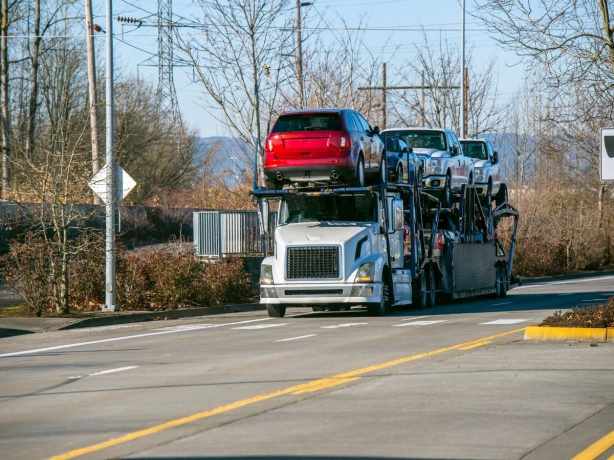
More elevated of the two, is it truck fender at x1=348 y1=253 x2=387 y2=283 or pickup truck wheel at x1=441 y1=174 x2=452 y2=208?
pickup truck wheel at x1=441 y1=174 x2=452 y2=208

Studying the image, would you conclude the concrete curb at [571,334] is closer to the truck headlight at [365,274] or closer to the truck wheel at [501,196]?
the truck headlight at [365,274]

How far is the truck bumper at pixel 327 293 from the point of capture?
22.6m

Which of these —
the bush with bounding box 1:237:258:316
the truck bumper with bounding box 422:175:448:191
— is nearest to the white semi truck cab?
the bush with bounding box 1:237:258:316

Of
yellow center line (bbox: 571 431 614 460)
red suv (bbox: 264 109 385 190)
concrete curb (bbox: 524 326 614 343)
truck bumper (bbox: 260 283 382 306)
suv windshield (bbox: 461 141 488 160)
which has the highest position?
suv windshield (bbox: 461 141 488 160)

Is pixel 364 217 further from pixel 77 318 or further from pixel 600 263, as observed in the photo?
pixel 600 263

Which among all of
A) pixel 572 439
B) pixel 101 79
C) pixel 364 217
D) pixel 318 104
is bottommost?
pixel 572 439

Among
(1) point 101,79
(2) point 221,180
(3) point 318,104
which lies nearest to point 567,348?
(3) point 318,104

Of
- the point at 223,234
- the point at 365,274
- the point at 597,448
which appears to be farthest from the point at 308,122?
the point at 597,448

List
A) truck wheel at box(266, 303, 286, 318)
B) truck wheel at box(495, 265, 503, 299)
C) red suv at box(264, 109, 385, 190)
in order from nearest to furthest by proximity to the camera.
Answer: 1. red suv at box(264, 109, 385, 190)
2. truck wheel at box(266, 303, 286, 318)
3. truck wheel at box(495, 265, 503, 299)

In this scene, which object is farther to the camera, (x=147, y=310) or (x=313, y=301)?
(x=147, y=310)

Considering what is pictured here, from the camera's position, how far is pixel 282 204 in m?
23.9

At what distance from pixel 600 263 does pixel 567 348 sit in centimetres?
Result: 4180

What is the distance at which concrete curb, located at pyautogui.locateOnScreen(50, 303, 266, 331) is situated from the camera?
22.1m

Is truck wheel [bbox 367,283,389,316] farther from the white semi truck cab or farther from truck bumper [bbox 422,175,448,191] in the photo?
truck bumper [bbox 422,175,448,191]
